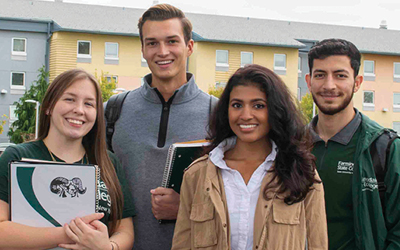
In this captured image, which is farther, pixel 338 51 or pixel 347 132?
pixel 338 51

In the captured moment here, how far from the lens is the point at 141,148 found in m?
3.84

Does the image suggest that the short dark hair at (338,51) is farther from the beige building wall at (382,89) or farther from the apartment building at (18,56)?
the beige building wall at (382,89)

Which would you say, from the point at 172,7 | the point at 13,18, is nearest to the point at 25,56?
the point at 13,18

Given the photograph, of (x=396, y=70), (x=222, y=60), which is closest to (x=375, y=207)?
(x=222, y=60)

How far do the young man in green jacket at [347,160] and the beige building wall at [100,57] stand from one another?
37397 millimetres

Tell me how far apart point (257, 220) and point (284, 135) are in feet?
2.01

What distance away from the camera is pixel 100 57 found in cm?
4122

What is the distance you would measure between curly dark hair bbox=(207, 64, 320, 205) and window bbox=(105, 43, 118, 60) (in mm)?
39014

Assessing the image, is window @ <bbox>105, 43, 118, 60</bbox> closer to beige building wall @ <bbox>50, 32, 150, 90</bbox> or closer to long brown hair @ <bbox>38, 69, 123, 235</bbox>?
beige building wall @ <bbox>50, 32, 150, 90</bbox>

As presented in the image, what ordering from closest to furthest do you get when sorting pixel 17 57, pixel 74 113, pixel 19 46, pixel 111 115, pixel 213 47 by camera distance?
1. pixel 74 113
2. pixel 111 115
3. pixel 17 57
4. pixel 19 46
5. pixel 213 47

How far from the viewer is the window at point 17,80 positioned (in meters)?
40.8

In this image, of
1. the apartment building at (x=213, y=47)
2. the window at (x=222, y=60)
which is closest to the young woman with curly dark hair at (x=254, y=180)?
the apartment building at (x=213, y=47)

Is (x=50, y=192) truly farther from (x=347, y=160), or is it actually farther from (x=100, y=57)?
(x=100, y=57)

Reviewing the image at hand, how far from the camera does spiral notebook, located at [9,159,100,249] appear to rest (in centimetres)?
299
